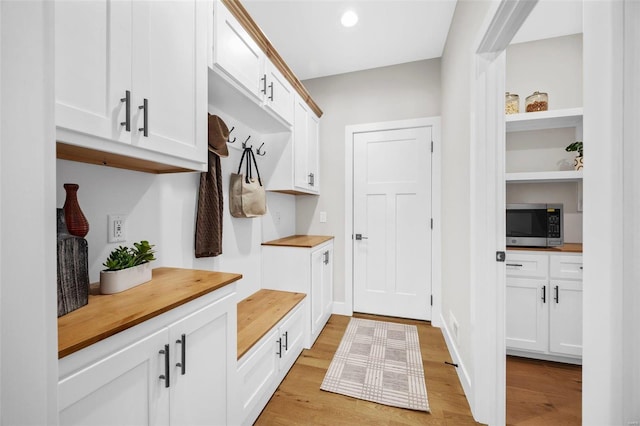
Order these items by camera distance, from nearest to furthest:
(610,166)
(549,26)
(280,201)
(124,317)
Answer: (610,166) → (124,317) → (549,26) → (280,201)

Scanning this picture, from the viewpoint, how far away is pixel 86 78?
0.78 metres

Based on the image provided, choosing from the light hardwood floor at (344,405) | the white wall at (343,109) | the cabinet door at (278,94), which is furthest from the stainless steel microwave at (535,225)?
the cabinet door at (278,94)

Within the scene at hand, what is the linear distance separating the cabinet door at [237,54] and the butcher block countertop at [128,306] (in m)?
1.09

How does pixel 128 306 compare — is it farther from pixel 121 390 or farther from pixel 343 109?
pixel 343 109

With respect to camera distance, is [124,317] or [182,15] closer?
[124,317]

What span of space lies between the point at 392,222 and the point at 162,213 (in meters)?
2.25

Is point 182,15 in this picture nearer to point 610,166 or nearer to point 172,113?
point 172,113

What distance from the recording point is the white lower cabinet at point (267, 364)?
1.37m

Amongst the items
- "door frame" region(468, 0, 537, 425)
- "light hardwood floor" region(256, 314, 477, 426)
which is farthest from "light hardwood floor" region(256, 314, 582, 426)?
"door frame" region(468, 0, 537, 425)

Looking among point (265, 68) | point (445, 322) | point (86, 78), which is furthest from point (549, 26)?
point (86, 78)

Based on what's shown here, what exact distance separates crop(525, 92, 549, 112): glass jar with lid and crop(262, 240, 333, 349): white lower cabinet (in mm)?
2187

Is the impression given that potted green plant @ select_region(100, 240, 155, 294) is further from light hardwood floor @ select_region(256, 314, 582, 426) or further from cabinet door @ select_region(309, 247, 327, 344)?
cabinet door @ select_region(309, 247, 327, 344)

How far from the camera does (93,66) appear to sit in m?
0.79

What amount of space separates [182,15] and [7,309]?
48.8 inches
